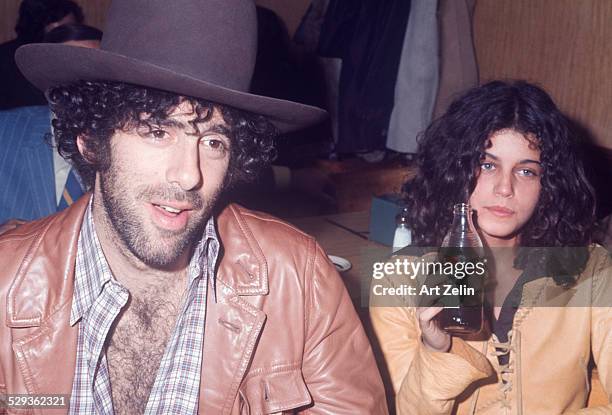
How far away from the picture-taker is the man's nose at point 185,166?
143cm

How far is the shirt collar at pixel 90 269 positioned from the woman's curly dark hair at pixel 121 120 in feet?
0.48

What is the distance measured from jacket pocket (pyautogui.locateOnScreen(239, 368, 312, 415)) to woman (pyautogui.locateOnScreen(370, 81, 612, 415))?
32 centimetres

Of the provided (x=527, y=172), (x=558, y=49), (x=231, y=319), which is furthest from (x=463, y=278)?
(x=558, y=49)

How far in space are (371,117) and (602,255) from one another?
2.46 meters

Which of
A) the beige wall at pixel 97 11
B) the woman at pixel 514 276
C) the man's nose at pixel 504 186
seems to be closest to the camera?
the woman at pixel 514 276

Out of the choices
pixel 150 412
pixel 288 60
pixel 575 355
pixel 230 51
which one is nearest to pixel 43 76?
pixel 230 51

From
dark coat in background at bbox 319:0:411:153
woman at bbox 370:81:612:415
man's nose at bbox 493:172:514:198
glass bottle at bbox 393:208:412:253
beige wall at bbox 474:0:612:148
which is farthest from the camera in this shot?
dark coat in background at bbox 319:0:411:153

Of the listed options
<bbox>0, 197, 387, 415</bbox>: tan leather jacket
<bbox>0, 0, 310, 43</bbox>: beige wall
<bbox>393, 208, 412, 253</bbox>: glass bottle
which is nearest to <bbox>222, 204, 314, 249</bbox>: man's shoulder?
<bbox>0, 197, 387, 415</bbox>: tan leather jacket

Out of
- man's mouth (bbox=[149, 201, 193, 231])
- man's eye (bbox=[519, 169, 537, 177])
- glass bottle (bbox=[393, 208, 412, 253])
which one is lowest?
glass bottle (bbox=[393, 208, 412, 253])

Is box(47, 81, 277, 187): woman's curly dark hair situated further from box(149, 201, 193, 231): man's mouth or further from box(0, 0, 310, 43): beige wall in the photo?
box(0, 0, 310, 43): beige wall

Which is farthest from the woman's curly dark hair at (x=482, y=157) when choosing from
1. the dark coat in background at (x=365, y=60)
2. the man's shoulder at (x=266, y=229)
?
the dark coat in background at (x=365, y=60)

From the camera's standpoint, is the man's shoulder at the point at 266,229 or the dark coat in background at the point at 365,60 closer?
the man's shoulder at the point at 266,229

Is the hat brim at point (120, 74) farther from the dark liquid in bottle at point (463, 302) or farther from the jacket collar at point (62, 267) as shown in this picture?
the dark liquid in bottle at point (463, 302)

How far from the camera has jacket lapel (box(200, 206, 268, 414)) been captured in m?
1.54
